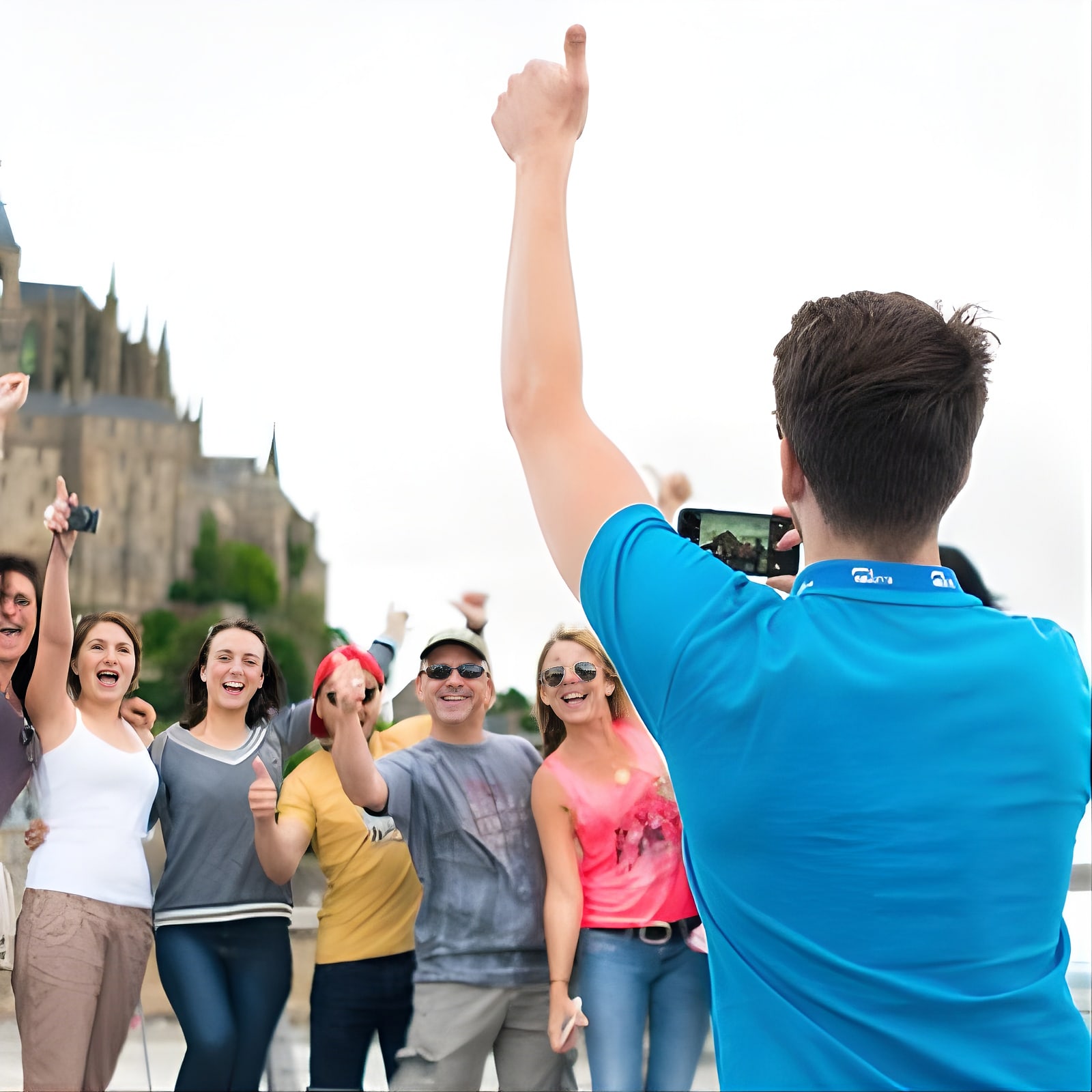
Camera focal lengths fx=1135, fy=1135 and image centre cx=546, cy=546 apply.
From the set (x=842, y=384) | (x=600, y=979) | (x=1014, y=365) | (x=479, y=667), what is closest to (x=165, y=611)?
(x=479, y=667)

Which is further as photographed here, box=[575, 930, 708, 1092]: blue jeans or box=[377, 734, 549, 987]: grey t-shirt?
box=[377, 734, 549, 987]: grey t-shirt

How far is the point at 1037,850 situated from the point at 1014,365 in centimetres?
362

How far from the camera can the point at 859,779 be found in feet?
1.68

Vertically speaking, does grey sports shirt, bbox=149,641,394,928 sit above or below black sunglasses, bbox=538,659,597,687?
below

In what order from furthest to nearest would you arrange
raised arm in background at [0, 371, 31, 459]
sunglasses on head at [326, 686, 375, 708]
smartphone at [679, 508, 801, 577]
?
raised arm in background at [0, 371, 31, 459] → sunglasses on head at [326, 686, 375, 708] → smartphone at [679, 508, 801, 577]

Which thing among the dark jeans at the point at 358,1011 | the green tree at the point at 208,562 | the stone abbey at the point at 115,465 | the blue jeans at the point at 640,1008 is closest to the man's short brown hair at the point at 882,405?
the blue jeans at the point at 640,1008

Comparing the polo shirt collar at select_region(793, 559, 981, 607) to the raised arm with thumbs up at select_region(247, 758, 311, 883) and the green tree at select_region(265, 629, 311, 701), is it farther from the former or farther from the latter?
the green tree at select_region(265, 629, 311, 701)

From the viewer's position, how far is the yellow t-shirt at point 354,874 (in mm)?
2795

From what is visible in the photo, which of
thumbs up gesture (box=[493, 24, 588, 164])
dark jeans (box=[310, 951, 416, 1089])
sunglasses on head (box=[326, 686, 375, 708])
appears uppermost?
thumbs up gesture (box=[493, 24, 588, 164])

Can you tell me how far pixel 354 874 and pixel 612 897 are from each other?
2.13 ft

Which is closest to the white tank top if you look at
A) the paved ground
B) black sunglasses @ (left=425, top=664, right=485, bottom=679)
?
the paved ground

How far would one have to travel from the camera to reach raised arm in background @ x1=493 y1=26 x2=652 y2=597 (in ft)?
1.86

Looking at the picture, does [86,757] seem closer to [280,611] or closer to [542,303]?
[280,611]

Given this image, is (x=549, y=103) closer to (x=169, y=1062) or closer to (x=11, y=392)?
(x=11, y=392)
